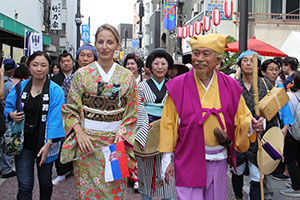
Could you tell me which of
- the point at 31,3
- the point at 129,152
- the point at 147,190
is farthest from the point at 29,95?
the point at 31,3

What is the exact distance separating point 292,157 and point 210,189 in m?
3.11

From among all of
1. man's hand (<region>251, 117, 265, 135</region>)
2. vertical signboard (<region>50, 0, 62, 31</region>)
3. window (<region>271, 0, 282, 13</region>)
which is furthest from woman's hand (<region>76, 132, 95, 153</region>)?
vertical signboard (<region>50, 0, 62, 31</region>)

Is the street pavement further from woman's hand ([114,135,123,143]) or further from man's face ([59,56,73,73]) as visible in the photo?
woman's hand ([114,135,123,143])

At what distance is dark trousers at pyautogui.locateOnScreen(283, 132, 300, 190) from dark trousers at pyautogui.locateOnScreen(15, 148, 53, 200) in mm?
3751

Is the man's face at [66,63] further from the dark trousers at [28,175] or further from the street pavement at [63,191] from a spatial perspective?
the dark trousers at [28,175]

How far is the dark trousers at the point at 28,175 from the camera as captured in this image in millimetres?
3902

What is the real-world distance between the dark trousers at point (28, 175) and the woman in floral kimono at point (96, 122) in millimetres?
721

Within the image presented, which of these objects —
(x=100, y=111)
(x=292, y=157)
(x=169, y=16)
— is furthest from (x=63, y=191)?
(x=169, y=16)

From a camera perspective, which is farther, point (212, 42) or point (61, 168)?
→ point (61, 168)

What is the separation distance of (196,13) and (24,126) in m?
22.4

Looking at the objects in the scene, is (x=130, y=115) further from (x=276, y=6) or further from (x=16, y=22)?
(x=276, y=6)

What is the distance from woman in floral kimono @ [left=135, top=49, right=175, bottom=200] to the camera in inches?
171

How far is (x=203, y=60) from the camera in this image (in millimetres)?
3135

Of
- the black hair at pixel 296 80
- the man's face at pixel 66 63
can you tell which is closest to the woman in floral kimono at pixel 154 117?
the black hair at pixel 296 80
